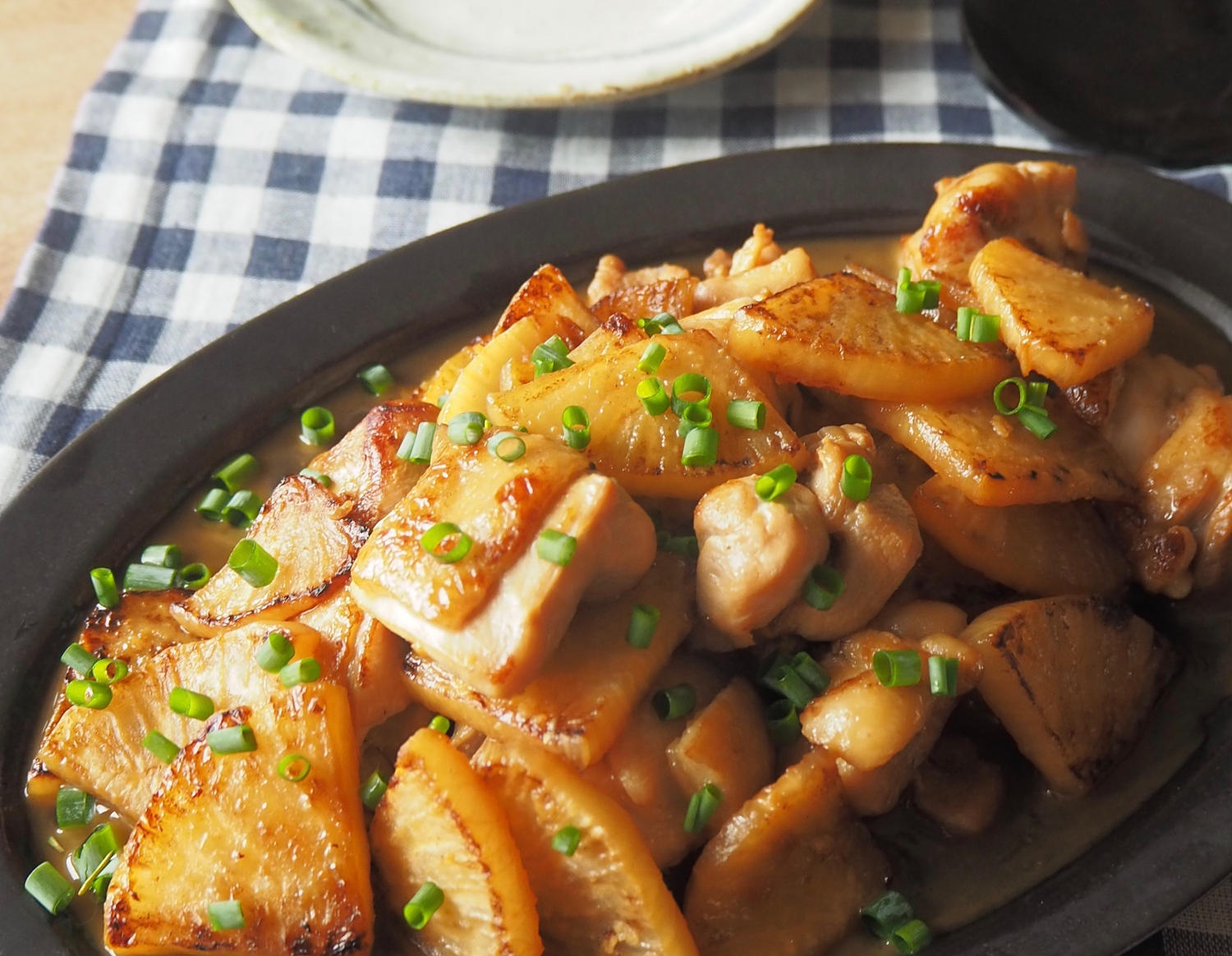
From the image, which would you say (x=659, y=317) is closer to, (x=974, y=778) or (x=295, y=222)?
(x=974, y=778)

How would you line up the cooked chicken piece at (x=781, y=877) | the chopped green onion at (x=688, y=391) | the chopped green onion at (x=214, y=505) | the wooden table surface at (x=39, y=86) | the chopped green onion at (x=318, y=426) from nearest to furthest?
the cooked chicken piece at (x=781, y=877) → the chopped green onion at (x=688, y=391) → the chopped green onion at (x=214, y=505) → the chopped green onion at (x=318, y=426) → the wooden table surface at (x=39, y=86)

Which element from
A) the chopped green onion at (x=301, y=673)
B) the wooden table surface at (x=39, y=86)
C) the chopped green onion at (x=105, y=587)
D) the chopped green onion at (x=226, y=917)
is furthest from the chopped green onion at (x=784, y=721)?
the wooden table surface at (x=39, y=86)

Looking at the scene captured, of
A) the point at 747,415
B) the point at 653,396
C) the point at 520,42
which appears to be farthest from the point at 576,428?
the point at 520,42

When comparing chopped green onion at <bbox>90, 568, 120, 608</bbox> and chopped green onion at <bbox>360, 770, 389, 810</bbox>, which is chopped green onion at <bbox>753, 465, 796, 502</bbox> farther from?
chopped green onion at <bbox>90, 568, 120, 608</bbox>

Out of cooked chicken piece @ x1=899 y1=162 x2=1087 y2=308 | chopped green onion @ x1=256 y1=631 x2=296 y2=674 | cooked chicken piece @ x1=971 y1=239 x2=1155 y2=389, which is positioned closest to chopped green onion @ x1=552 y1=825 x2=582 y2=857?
chopped green onion @ x1=256 y1=631 x2=296 y2=674

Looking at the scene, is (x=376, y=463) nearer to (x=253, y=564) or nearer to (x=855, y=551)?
(x=253, y=564)

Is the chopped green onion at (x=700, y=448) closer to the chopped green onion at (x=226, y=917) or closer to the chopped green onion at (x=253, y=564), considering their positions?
the chopped green onion at (x=253, y=564)
